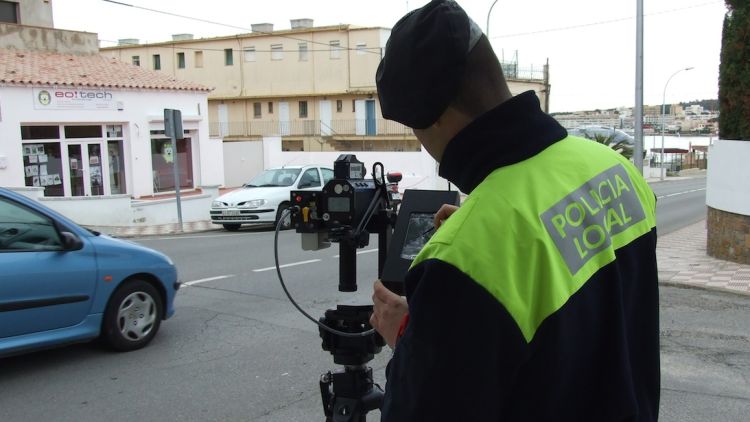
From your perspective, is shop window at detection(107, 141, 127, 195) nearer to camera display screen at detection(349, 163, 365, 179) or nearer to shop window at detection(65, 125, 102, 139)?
shop window at detection(65, 125, 102, 139)

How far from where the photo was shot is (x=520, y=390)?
1.25m

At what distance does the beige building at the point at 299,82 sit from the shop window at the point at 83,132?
21180 mm

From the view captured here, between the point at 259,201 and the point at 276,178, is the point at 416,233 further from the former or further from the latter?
the point at 276,178

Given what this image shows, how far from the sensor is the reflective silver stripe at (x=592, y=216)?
128 cm

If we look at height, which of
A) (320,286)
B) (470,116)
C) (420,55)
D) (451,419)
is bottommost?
(320,286)

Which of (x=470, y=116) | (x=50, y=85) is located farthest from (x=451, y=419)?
(x=50, y=85)

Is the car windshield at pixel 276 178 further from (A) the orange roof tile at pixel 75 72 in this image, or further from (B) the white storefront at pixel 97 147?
(A) the orange roof tile at pixel 75 72

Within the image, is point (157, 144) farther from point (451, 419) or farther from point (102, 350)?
point (451, 419)

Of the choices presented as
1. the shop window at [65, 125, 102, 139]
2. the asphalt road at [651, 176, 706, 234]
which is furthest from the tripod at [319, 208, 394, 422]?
the shop window at [65, 125, 102, 139]

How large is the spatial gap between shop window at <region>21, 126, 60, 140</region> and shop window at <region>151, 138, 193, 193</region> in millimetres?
3509

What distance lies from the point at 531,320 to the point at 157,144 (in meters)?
24.4

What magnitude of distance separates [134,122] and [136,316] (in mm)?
17970

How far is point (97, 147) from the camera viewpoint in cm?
2203

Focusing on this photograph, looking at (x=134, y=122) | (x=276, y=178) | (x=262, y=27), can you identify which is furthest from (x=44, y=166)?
(x=262, y=27)
